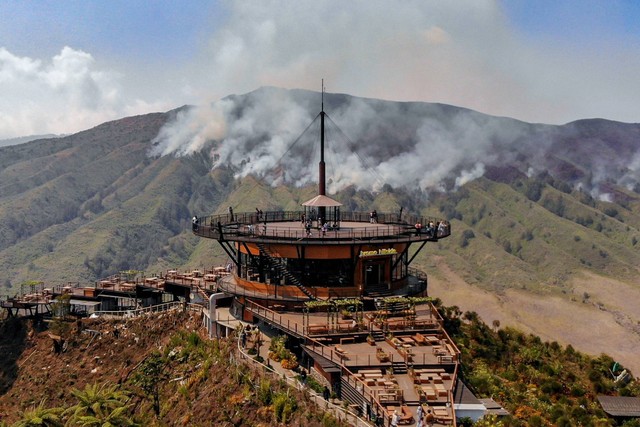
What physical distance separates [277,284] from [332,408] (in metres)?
20.1

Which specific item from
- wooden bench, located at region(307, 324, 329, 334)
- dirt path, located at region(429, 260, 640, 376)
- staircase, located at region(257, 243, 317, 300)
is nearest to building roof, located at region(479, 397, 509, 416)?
wooden bench, located at region(307, 324, 329, 334)

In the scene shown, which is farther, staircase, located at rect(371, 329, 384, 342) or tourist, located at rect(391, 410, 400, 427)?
staircase, located at rect(371, 329, 384, 342)

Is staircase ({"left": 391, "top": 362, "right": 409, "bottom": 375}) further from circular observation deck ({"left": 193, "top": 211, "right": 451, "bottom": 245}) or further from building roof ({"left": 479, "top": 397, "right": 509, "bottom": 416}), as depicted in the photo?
circular observation deck ({"left": 193, "top": 211, "right": 451, "bottom": 245})

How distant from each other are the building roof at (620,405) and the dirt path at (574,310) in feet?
256

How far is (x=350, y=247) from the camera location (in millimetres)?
47531

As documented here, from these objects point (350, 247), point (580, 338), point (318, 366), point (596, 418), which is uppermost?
point (350, 247)

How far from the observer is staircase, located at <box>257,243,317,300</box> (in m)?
46.3

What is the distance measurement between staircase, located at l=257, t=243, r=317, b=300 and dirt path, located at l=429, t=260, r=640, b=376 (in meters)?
84.2

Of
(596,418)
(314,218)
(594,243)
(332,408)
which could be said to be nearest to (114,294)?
(314,218)

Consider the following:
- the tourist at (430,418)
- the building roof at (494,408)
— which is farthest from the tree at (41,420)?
the building roof at (494,408)

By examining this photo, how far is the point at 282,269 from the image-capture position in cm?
4725

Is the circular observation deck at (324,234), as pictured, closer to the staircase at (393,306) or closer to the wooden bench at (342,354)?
the staircase at (393,306)

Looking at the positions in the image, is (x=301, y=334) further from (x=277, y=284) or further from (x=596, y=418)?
(x=596, y=418)

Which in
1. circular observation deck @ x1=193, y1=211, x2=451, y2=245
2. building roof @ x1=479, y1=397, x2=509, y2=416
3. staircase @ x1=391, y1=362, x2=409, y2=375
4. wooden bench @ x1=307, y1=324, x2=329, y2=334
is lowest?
building roof @ x1=479, y1=397, x2=509, y2=416
